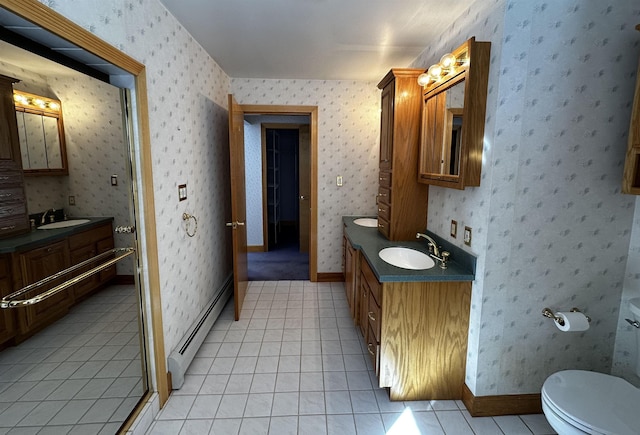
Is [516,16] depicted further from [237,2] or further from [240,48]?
[240,48]

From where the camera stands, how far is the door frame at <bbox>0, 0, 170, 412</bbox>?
50.6 inches

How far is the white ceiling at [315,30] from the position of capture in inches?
75.8

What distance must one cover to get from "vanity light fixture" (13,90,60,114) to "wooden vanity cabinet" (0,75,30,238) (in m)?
0.03

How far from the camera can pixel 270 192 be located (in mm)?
5598

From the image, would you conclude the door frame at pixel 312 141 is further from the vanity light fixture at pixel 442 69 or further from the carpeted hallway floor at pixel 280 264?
the vanity light fixture at pixel 442 69

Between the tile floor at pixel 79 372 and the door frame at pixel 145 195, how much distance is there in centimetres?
9

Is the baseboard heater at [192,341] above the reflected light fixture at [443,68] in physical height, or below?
below

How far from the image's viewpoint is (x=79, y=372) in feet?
4.70

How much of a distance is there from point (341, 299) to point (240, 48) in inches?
103

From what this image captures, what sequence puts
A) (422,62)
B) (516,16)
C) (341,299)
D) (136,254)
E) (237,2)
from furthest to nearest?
1. (341,299)
2. (422,62)
3. (237,2)
4. (136,254)
5. (516,16)

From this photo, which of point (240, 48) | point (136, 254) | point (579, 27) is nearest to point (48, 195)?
point (136, 254)

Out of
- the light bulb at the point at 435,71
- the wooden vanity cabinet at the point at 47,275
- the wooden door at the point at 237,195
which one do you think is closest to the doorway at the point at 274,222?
the wooden door at the point at 237,195

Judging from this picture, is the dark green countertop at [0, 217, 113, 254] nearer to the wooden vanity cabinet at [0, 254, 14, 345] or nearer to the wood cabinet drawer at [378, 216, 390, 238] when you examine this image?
the wooden vanity cabinet at [0, 254, 14, 345]

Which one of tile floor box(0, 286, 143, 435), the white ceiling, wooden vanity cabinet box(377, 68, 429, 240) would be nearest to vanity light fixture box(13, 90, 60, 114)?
tile floor box(0, 286, 143, 435)
